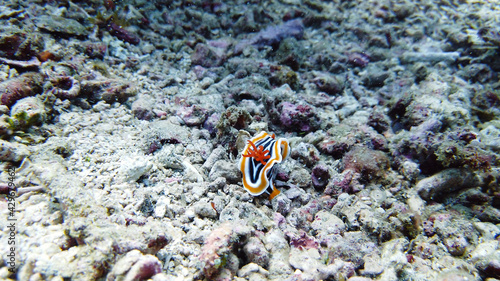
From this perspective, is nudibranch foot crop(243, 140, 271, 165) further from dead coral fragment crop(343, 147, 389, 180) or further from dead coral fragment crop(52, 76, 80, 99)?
dead coral fragment crop(52, 76, 80, 99)

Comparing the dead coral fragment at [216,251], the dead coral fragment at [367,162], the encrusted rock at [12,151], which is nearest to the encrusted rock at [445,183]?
the dead coral fragment at [367,162]

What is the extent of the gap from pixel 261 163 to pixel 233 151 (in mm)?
608

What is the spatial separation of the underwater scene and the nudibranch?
0.02 m

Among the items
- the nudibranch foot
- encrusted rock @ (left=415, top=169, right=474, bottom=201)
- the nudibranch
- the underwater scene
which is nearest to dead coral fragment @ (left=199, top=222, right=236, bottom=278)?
the underwater scene

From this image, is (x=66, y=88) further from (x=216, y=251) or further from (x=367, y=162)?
(x=367, y=162)

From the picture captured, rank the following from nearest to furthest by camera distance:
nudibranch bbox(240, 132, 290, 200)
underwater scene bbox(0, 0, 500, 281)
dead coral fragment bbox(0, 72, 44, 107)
Answer: underwater scene bbox(0, 0, 500, 281) → dead coral fragment bbox(0, 72, 44, 107) → nudibranch bbox(240, 132, 290, 200)

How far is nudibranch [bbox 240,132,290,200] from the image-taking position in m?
2.83

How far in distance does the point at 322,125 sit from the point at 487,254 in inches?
97.0

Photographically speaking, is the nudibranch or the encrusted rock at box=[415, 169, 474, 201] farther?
the encrusted rock at box=[415, 169, 474, 201]

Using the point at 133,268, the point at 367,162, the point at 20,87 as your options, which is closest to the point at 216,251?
the point at 133,268

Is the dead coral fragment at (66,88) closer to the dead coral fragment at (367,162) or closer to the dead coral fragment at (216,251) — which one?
the dead coral fragment at (216,251)

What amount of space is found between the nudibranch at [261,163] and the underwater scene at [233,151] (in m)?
0.02

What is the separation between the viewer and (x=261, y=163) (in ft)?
9.75

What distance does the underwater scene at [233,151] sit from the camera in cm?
207
